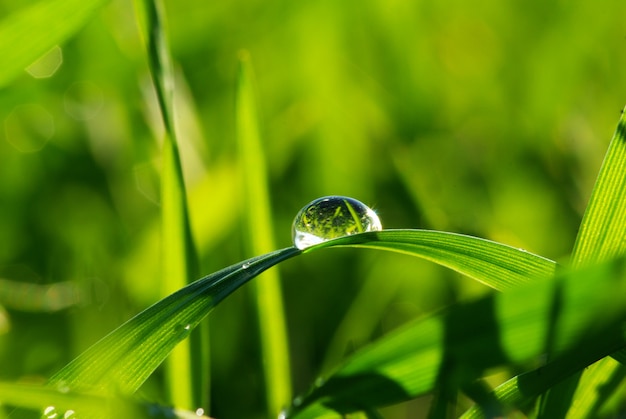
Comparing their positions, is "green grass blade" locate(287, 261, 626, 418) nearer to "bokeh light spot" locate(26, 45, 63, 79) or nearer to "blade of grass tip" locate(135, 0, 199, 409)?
"blade of grass tip" locate(135, 0, 199, 409)

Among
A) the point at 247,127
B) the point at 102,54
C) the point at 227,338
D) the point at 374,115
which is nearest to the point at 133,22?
the point at 102,54

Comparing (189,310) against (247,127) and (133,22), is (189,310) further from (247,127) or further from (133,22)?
(133,22)

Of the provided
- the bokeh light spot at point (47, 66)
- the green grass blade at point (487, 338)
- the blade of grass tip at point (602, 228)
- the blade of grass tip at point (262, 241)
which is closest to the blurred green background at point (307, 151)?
the bokeh light spot at point (47, 66)

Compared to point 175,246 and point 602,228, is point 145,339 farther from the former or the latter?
point 602,228

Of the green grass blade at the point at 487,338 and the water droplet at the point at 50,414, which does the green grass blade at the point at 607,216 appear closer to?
the green grass blade at the point at 487,338

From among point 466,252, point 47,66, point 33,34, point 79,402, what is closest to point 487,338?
point 466,252
